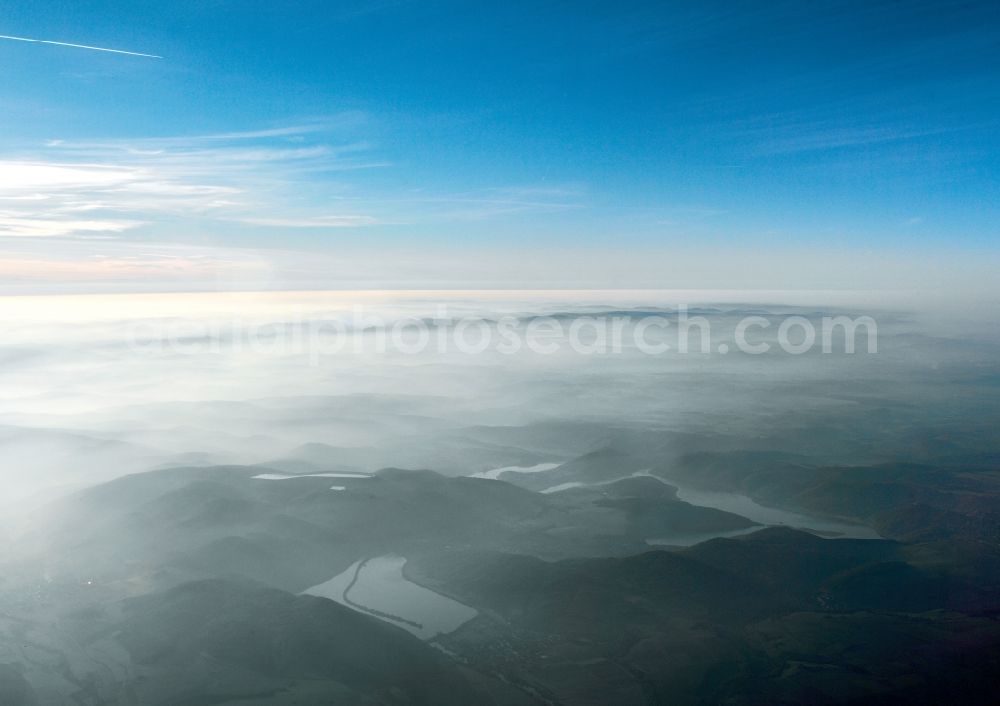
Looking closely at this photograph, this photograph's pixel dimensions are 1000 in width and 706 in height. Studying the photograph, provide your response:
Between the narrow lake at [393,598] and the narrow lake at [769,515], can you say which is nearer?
the narrow lake at [393,598]

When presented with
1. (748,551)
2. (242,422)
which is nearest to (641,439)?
(748,551)

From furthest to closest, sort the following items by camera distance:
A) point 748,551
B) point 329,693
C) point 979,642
→ point 748,551 → point 979,642 → point 329,693

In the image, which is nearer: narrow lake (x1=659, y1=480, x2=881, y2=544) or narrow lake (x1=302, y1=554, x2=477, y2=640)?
narrow lake (x1=302, y1=554, x2=477, y2=640)

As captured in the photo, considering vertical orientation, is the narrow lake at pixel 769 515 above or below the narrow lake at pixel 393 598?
below

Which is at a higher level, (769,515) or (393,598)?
(393,598)

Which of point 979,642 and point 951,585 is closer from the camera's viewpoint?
point 979,642

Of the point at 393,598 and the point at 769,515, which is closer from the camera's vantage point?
the point at 393,598

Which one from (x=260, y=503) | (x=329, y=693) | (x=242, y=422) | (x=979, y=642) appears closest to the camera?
(x=329, y=693)

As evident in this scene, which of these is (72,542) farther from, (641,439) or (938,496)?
(938,496)

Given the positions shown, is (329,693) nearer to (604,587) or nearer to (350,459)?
(604,587)

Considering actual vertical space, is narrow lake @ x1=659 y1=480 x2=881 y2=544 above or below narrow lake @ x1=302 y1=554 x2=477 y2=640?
below
